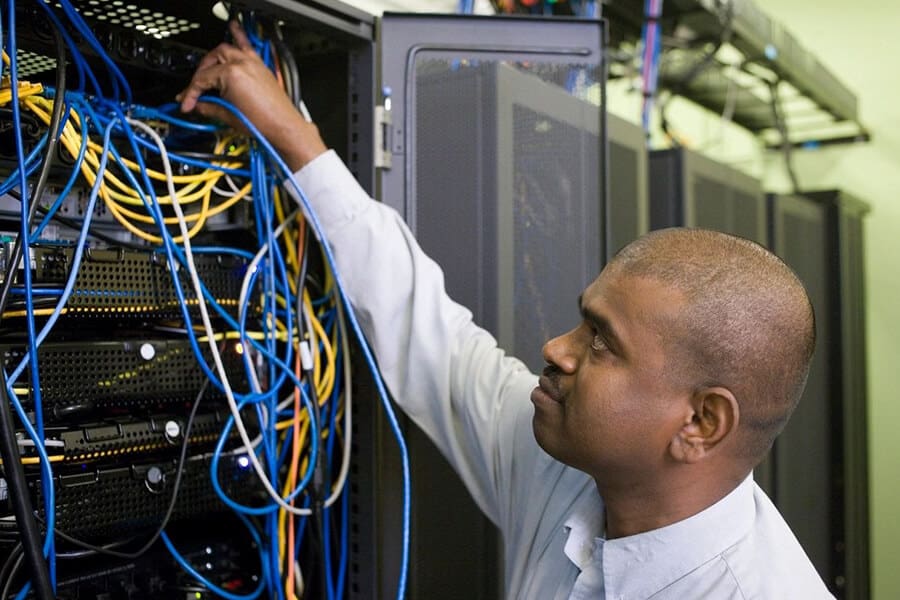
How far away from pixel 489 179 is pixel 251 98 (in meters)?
0.32

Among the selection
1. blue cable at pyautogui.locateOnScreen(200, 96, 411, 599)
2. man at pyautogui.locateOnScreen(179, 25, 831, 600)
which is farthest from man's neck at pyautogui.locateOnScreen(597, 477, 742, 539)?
blue cable at pyautogui.locateOnScreen(200, 96, 411, 599)

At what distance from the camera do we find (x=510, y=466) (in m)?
1.16

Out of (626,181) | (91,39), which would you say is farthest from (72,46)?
(626,181)

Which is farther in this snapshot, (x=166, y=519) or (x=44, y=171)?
(x=166, y=519)

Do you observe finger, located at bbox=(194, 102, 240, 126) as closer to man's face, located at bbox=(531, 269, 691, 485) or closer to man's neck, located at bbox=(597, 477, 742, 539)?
man's face, located at bbox=(531, 269, 691, 485)

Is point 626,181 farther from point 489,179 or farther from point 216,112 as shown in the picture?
point 216,112

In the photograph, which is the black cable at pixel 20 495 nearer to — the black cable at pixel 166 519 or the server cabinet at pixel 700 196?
the black cable at pixel 166 519

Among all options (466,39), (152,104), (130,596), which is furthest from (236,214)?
(130,596)

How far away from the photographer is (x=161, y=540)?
107 cm

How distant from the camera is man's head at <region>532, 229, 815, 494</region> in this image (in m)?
0.92

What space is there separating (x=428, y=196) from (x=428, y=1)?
0.50m

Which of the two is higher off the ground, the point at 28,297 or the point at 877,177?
the point at 877,177

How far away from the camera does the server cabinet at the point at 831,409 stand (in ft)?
7.79

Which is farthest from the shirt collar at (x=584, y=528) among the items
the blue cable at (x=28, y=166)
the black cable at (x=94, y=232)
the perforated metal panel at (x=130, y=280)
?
the blue cable at (x=28, y=166)
